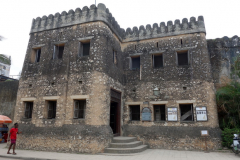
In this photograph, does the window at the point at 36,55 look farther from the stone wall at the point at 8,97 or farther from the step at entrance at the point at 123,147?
the step at entrance at the point at 123,147

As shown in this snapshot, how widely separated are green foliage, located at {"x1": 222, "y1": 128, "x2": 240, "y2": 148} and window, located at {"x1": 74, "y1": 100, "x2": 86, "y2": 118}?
27.1 feet

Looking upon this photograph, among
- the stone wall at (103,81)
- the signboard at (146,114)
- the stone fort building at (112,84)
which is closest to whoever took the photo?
the stone wall at (103,81)

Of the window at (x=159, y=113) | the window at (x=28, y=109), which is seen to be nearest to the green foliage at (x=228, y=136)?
the window at (x=159, y=113)

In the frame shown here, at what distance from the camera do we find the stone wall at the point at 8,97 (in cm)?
1480

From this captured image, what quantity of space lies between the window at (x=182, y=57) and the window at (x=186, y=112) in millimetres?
3012

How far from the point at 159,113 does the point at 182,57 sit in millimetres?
4364

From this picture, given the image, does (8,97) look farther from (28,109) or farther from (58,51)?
(58,51)

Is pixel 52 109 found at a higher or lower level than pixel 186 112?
higher

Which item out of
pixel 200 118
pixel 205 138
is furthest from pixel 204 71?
pixel 205 138

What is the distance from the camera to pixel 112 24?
500 inches

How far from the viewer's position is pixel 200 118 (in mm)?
10992

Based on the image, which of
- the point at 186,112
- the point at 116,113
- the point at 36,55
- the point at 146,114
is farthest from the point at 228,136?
the point at 36,55

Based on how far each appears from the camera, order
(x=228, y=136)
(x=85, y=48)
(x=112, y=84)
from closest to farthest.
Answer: (x=228, y=136), (x=112, y=84), (x=85, y=48)

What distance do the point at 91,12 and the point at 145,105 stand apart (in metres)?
7.11
